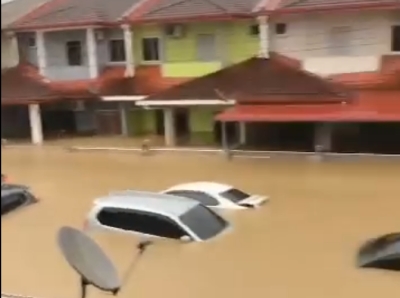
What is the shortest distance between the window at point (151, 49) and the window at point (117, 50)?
7 centimetres

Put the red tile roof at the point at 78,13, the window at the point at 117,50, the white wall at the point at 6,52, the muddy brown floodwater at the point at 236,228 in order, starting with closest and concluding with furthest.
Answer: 1. the white wall at the point at 6,52
2. the muddy brown floodwater at the point at 236,228
3. the red tile roof at the point at 78,13
4. the window at the point at 117,50

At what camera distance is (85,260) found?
924mm

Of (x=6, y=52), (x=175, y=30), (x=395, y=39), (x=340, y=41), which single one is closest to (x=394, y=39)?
(x=395, y=39)

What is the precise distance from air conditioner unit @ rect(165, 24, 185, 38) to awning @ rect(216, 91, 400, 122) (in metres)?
0.25

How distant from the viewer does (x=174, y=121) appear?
1813mm

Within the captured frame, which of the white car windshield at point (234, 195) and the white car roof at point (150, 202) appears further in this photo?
the white car windshield at point (234, 195)

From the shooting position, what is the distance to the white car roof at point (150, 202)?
1.60m

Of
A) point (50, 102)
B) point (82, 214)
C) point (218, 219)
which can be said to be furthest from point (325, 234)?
point (50, 102)

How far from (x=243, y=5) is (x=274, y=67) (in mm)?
194

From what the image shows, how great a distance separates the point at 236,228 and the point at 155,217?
232 millimetres

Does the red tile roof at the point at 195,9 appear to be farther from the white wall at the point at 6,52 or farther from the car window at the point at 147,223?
the white wall at the point at 6,52

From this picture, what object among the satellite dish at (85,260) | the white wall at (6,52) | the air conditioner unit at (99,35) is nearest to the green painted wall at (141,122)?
the air conditioner unit at (99,35)

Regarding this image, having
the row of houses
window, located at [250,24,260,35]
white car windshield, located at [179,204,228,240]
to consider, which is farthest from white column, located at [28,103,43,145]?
window, located at [250,24,260,35]

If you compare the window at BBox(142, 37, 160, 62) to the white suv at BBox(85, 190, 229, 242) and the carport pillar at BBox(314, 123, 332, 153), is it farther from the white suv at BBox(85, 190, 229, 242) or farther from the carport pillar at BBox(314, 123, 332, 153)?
the carport pillar at BBox(314, 123, 332, 153)
